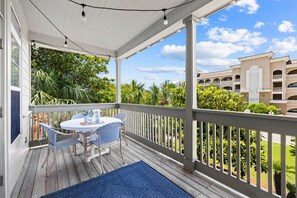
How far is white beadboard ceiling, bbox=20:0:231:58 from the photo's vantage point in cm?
254

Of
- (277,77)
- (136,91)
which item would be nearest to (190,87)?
(277,77)

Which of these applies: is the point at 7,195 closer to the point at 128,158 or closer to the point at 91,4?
the point at 128,158

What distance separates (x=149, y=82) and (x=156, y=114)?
10.9 feet

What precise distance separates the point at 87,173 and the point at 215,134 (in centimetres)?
207

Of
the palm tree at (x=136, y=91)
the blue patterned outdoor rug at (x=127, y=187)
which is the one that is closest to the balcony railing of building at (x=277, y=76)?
the blue patterned outdoor rug at (x=127, y=187)

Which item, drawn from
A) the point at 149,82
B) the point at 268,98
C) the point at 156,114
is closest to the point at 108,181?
the point at 156,114

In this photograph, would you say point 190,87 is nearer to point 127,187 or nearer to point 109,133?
point 109,133

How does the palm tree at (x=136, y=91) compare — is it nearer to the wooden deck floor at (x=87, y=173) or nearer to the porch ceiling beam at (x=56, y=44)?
the porch ceiling beam at (x=56, y=44)

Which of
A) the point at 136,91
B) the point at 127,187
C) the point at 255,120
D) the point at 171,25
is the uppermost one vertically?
the point at 171,25

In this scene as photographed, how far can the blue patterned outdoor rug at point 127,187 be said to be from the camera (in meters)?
1.99

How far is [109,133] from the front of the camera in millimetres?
2627

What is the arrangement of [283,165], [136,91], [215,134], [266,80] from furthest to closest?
[136,91], [215,134], [266,80], [283,165]

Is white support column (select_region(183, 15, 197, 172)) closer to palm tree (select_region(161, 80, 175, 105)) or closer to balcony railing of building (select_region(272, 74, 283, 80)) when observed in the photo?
balcony railing of building (select_region(272, 74, 283, 80))

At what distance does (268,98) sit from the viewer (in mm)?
1914
